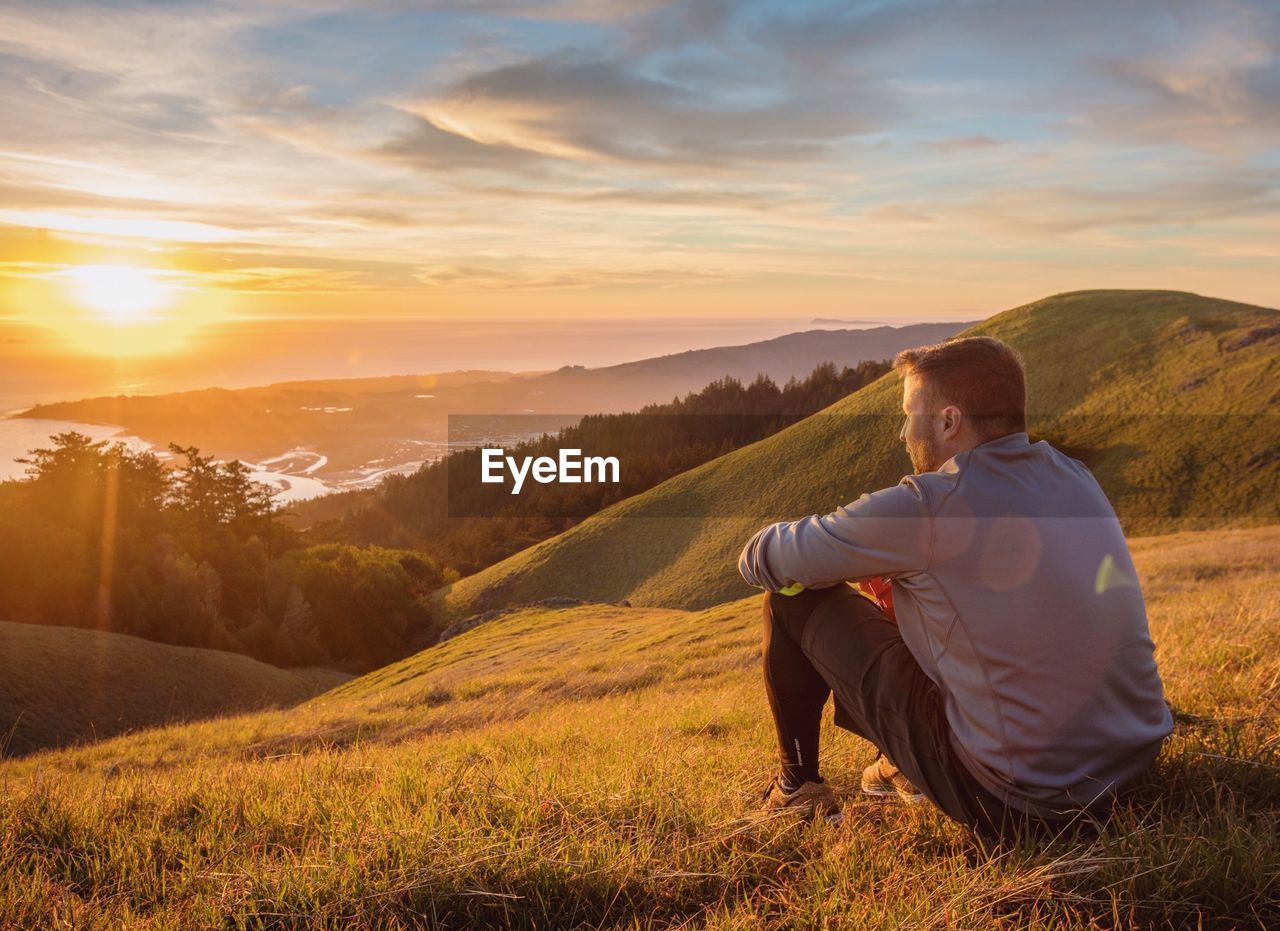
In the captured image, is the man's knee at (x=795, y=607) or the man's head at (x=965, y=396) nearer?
the man's head at (x=965, y=396)

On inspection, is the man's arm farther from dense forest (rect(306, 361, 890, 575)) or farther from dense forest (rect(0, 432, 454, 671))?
dense forest (rect(306, 361, 890, 575))

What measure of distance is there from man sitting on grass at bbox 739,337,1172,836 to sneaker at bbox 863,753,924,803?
1.09ft

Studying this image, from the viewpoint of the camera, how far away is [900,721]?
3723 mm

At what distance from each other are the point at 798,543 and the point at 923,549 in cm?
56

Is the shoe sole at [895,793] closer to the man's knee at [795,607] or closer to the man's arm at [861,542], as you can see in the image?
the man's knee at [795,607]

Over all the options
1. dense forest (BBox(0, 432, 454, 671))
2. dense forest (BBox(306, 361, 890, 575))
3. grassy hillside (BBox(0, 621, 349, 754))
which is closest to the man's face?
grassy hillside (BBox(0, 621, 349, 754))

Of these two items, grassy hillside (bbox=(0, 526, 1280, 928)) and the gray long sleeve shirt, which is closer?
grassy hillside (bbox=(0, 526, 1280, 928))

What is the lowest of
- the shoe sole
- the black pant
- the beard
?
the shoe sole

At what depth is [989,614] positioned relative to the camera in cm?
339

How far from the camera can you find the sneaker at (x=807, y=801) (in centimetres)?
397

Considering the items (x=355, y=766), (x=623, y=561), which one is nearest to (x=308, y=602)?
A: (x=623, y=561)

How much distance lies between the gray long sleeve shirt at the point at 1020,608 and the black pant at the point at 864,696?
0.10 metres

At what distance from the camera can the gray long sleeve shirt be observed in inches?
133

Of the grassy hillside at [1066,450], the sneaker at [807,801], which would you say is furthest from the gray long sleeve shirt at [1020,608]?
the grassy hillside at [1066,450]
